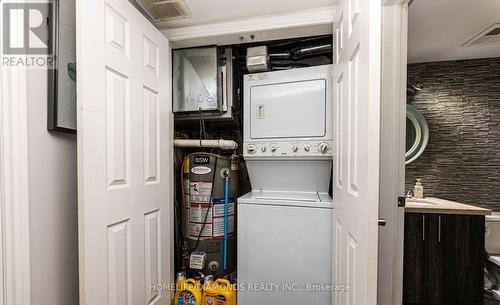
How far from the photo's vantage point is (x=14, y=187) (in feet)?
2.68

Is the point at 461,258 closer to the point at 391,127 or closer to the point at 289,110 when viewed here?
the point at 391,127

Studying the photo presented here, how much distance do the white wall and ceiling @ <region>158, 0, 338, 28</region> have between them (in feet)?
3.09

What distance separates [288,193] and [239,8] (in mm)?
1341

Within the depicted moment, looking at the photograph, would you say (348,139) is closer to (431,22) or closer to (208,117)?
(208,117)

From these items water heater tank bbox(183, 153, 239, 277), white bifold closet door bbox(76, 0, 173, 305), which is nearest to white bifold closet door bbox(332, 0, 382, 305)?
water heater tank bbox(183, 153, 239, 277)

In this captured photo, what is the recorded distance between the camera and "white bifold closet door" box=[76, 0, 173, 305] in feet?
2.99

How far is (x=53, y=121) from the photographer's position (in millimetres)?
942

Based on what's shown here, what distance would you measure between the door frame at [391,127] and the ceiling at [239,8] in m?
0.45

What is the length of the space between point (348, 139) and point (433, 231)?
4.51 feet

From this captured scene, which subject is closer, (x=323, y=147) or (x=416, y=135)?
(x=323, y=147)

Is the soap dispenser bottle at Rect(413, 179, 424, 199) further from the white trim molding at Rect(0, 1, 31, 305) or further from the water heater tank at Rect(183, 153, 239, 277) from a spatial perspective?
the white trim molding at Rect(0, 1, 31, 305)

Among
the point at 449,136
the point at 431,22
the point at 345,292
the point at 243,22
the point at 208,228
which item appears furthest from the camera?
the point at 449,136

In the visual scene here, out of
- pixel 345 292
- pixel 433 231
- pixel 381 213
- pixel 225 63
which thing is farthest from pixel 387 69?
pixel 433 231

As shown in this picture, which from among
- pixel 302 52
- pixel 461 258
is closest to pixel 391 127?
pixel 302 52
